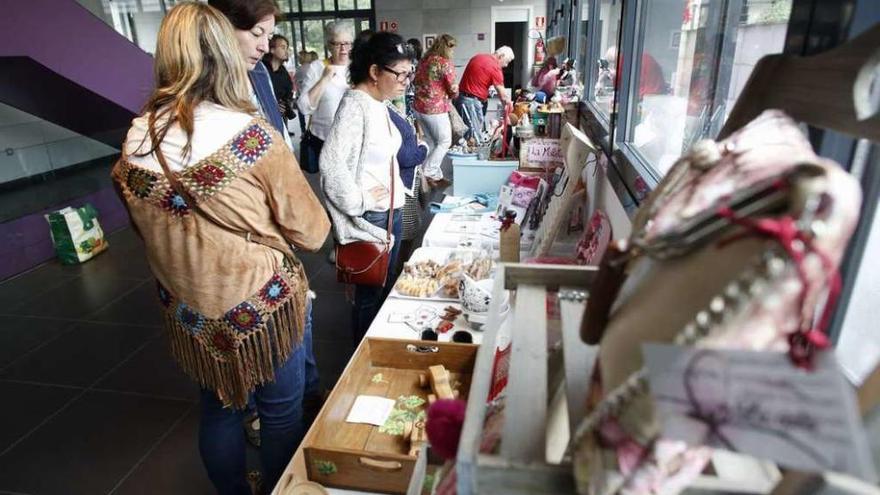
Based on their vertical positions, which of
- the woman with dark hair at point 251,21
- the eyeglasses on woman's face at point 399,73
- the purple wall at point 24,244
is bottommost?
the purple wall at point 24,244

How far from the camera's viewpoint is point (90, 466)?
2092mm

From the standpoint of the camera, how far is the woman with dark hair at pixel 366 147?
201 centimetres

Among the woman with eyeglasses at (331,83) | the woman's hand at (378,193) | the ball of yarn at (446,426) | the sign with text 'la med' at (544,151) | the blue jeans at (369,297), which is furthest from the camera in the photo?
the woman with eyeglasses at (331,83)

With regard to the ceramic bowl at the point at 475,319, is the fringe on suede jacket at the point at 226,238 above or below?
above

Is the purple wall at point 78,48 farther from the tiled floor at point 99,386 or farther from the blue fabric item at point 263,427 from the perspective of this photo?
the blue fabric item at point 263,427

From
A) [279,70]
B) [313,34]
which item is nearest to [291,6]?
[313,34]

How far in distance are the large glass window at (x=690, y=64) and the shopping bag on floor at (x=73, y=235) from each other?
4039 mm

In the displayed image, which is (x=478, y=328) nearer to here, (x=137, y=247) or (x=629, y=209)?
(x=629, y=209)

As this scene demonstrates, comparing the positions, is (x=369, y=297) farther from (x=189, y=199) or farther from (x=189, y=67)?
(x=189, y=67)

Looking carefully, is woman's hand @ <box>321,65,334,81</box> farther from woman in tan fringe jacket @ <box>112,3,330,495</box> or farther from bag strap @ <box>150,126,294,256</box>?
bag strap @ <box>150,126,294,256</box>

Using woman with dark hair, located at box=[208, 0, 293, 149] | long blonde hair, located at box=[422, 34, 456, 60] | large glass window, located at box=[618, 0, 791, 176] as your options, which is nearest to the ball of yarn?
large glass window, located at box=[618, 0, 791, 176]

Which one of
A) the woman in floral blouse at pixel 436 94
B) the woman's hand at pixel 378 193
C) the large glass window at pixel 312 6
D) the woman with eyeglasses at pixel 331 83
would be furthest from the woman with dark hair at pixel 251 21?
the large glass window at pixel 312 6

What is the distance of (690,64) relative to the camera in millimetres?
1998

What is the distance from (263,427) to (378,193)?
0.98m
